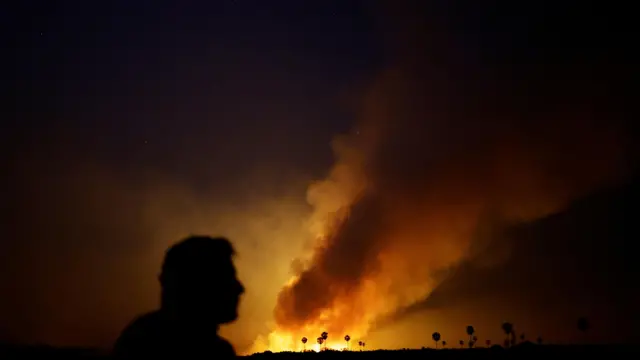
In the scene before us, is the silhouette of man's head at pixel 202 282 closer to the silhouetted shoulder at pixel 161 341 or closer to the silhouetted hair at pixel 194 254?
the silhouetted hair at pixel 194 254

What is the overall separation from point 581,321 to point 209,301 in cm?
587

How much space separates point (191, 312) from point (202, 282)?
0.27 metres

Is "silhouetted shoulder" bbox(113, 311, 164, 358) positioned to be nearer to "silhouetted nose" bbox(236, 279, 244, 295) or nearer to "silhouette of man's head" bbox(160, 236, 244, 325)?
"silhouette of man's head" bbox(160, 236, 244, 325)

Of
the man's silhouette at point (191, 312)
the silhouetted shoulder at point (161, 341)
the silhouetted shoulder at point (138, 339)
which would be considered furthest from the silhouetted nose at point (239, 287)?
the silhouetted shoulder at point (138, 339)

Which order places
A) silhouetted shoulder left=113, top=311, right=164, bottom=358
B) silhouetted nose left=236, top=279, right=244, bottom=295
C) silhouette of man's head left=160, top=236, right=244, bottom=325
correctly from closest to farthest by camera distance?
1. silhouetted shoulder left=113, top=311, right=164, bottom=358
2. silhouette of man's head left=160, top=236, right=244, bottom=325
3. silhouetted nose left=236, top=279, right=244, bottom=295

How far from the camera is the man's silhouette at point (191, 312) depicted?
370cm

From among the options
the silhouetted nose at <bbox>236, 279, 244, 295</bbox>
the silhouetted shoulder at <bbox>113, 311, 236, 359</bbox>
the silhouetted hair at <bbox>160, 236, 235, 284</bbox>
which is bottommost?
the silhouetted shoulder at <bbox>113, 311, 236, 359</bbox>

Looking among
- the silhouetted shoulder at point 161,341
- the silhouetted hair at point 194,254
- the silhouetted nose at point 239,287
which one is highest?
the silhouetted hair at point 194,254

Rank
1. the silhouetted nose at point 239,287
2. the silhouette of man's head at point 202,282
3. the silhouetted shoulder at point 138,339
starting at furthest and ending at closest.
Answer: the silhouetted nose at point 239,287 → the silhouette of man's head at point 202,282 → the silhouetted shoulder at point 138,339

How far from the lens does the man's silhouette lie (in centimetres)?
370

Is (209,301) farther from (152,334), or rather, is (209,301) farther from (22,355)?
(22,355)

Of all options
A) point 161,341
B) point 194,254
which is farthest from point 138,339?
point 194,254

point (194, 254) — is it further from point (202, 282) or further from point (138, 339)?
point (138, 339)

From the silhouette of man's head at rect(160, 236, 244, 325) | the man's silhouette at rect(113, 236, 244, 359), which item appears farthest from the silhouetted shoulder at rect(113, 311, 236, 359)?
the silhouette of man's head at rect(160, 236, 244, 325)
